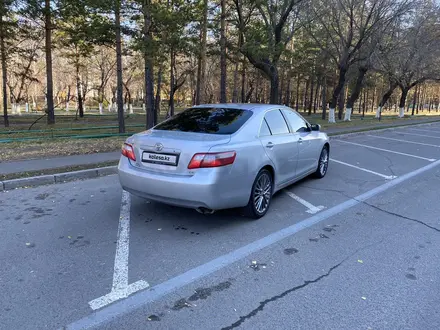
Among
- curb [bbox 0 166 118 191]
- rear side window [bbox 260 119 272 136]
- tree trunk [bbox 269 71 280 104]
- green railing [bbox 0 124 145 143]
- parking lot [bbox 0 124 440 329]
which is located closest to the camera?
parking lot [bbox 0 124 440 329]

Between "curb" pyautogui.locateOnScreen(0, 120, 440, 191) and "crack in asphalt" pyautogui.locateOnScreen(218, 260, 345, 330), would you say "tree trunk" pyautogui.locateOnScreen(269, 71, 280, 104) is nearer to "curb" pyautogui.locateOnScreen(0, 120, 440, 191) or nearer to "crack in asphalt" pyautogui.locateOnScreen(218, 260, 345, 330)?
"curb" pyautogui.locateOnScreen(0, 120, 440, 191)

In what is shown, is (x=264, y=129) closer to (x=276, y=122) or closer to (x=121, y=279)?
(x=276, y=122)

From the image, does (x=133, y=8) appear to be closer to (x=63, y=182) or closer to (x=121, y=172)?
(x=63, y=182)

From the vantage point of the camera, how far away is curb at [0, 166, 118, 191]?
19.5 feet

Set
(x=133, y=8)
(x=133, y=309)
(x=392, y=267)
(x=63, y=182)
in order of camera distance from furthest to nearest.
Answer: (x=133, y=8)
(x=63, y=182)
(x=392, y=267)
(x=133, y=309)

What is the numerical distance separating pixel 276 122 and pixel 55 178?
4.38 meters

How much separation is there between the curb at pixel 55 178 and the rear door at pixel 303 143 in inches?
158

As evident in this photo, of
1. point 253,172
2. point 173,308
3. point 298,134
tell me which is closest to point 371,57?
point 298,134

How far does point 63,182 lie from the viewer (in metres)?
6.43

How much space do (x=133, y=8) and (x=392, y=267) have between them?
12.7m

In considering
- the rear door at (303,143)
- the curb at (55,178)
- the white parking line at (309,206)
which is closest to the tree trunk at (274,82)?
the rear door at (303,143)

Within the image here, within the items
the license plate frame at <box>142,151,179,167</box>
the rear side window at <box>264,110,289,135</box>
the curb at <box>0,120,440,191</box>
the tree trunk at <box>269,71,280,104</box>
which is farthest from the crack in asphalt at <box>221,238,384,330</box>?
the tree trunk at <box>269,71,280,104</box>

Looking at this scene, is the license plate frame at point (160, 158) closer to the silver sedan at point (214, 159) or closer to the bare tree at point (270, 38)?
the silver sedan at point (214, 159)

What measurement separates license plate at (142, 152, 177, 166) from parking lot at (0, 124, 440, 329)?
84 cm
